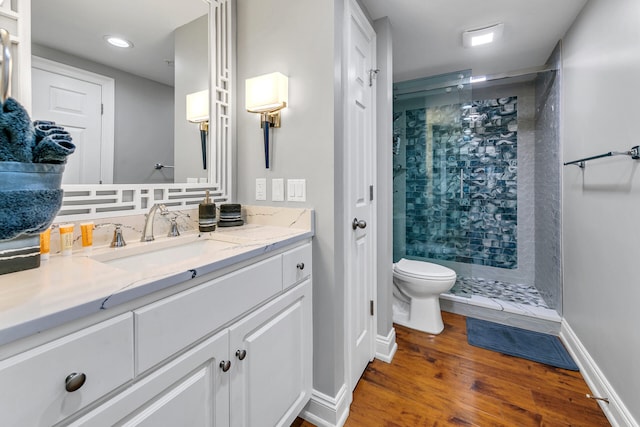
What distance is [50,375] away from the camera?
0.52 metres

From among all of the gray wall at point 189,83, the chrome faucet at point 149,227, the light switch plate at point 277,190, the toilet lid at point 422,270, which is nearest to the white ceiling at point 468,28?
the gray wall at point 189,83

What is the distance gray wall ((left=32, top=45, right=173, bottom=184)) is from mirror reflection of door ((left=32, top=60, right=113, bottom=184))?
0.04 metres

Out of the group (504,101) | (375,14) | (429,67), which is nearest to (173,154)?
(375,14)

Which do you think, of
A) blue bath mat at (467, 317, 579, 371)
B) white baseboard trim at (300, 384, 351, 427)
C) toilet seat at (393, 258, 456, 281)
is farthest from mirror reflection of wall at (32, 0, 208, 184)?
blue bath mat at (467, 317, 579, 371)

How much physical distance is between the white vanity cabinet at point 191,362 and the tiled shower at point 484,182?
1.83 meters

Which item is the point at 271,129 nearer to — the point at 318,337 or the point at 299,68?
the point at 299,68

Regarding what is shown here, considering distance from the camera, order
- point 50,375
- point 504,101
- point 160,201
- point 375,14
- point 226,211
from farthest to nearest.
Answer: point 504,101 → point 375,14 → point 226,211 → point 160,201 → point 50,375

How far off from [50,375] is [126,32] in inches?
50.0

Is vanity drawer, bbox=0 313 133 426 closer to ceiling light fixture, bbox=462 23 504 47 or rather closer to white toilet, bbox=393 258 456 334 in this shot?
white toilet, bbox=393 258 456 334

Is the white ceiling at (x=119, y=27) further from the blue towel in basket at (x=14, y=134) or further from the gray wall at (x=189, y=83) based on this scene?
the blue towel in basket at (x=14, y=134)

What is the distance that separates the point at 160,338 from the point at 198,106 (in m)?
1.16

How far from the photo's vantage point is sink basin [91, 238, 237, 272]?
3.14 feet

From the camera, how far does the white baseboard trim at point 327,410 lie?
1.37m

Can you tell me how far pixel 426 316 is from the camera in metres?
2.32
